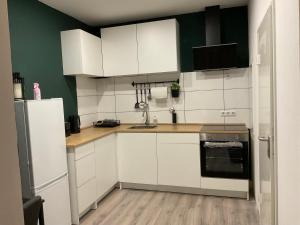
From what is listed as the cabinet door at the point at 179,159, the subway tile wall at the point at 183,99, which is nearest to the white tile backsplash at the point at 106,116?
the subway tile wall at the point at 183,99

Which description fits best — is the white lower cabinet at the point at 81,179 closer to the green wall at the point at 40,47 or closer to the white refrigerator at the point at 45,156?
the white refrigerator at the point at 45,156

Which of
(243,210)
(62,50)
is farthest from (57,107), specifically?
(243,210)

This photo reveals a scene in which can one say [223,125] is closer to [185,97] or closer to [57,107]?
[185,97]

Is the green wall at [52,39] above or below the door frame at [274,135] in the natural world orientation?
above

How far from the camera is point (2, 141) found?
62cm

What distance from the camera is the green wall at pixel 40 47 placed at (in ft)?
8.40

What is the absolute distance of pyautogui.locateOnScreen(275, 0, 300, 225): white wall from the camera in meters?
1.00

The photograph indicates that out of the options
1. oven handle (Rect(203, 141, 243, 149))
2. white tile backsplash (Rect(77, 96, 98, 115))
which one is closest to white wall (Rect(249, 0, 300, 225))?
oven handle (Rect(203, 141, 243, 149))

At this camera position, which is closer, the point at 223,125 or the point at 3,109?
the point at 3,109

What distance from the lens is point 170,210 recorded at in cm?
287

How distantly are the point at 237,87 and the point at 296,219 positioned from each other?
2.67m

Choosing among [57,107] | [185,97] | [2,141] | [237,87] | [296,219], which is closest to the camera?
[2,141]

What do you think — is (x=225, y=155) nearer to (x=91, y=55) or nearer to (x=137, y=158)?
(x=137, y=158)

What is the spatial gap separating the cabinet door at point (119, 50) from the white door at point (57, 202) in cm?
182
